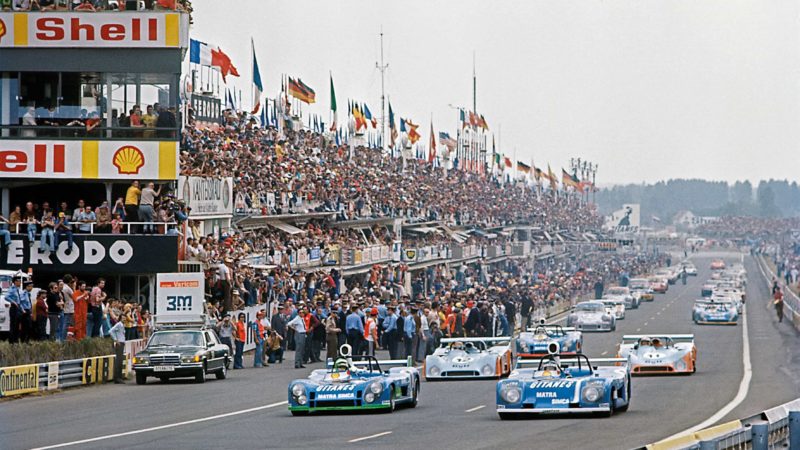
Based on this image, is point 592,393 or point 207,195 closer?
point 592,393

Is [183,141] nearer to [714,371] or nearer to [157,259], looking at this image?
[157,259]

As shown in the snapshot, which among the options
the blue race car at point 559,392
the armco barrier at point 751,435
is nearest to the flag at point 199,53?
the blue race car at point 559,392

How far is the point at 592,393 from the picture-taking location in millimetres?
20359

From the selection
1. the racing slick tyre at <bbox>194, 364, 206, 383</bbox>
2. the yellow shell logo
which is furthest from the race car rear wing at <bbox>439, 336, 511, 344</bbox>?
the yellow shell logo

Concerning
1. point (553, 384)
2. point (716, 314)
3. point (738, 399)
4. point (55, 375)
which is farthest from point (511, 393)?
point (716, 314)

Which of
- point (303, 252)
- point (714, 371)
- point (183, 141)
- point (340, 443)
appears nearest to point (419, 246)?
point (303, 252)

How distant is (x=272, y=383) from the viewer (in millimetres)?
30016

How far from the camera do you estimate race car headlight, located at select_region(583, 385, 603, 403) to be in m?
20.3

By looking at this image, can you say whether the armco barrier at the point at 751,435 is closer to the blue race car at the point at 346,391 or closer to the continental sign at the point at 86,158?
the blue race car at the point at 346,391

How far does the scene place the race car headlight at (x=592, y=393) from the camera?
20312 mm

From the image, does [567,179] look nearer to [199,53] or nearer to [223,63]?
[223,63]

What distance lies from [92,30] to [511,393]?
22225 mm

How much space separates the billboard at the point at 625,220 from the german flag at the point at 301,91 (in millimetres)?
93000

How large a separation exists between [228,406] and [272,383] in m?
5.54
